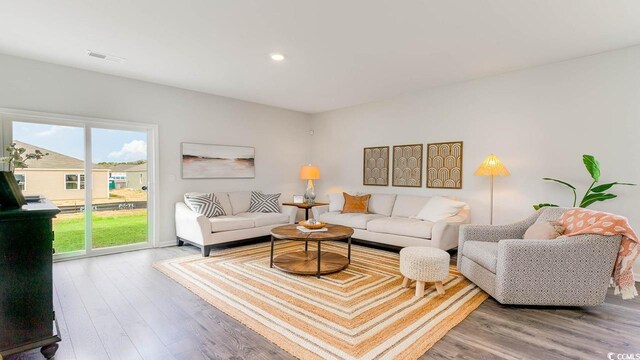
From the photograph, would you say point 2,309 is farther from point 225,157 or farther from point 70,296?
point 225,157

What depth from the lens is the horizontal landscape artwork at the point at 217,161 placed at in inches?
207

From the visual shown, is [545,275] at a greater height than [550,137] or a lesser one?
lesser

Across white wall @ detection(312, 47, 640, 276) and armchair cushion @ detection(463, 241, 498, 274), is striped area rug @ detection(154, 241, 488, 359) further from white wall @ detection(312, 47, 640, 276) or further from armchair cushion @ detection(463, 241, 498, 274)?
white wall @ detection(312, 47, 640, 276)

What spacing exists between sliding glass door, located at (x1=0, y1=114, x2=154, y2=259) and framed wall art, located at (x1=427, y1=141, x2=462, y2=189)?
4465 mm

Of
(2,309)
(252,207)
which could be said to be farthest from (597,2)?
(252,207)

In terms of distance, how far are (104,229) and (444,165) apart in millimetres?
5233

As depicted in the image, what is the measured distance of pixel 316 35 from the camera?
10.3 feet

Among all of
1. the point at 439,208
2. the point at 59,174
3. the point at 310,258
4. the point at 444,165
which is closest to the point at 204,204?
the point at 59,174

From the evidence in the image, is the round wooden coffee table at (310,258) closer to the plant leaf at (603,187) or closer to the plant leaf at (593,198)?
the plant leaf at (593,198)

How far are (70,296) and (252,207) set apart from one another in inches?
116

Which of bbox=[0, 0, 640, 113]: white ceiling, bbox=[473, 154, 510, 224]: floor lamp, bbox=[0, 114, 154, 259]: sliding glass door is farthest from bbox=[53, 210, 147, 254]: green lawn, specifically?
bbox=[473, 154, 510, 224]: floor lamp

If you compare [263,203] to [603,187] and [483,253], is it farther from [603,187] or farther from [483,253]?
[603,187]

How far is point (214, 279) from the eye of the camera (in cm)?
342

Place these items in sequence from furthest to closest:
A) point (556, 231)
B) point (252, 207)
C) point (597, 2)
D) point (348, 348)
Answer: point (252, 207)
point (556, 231)
point (597, 2)
point (348, 348)
